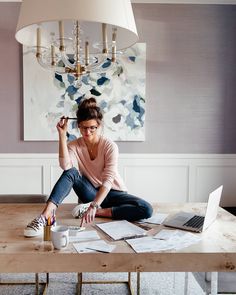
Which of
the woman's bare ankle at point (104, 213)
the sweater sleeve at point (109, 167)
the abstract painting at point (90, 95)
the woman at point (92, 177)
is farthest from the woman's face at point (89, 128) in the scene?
the abstract painting at point (90, 95)

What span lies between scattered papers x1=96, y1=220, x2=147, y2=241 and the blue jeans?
7 centimetres

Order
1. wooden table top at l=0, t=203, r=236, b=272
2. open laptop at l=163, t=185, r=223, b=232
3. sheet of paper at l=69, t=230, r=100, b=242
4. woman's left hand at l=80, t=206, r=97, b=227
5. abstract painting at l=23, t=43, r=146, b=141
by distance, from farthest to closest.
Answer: abstract painting at l=23, t=43, r=146, b=141
woman's left hand at l=80, t=206, r=97, b=227
open laptop at l=163, t=185, r=223, b=232
sheet of paper at l=69, t=230, r=100, b=242
wooden table top at l=0, t=203, r=236, b=272

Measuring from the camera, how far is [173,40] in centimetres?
362

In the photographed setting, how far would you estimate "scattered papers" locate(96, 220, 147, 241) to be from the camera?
1430mm

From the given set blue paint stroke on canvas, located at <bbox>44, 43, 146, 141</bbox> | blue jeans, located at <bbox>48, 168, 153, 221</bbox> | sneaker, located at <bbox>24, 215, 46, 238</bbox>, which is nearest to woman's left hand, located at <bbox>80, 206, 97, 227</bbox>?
blue jeans, located at <bbox>48, 168, 153, 221</bbox>

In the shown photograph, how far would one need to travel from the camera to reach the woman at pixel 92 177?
1.69 m

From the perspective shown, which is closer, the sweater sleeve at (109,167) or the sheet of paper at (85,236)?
the sheet of paper at (85,236)

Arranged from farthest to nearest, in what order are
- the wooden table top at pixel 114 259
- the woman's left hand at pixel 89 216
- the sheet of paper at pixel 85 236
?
1. the woman's left hand at pixel 89 216
2. the sheet of paper at pixel 85 236
3. the wooden table top at pixel 114 259

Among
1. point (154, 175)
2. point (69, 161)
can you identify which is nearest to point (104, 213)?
point (69, 161)

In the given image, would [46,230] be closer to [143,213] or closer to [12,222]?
[12,222]

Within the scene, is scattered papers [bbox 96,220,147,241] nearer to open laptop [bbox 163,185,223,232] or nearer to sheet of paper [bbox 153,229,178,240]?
sheet of paper [bbox 153,229,178,240]

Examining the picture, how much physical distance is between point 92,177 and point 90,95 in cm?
174

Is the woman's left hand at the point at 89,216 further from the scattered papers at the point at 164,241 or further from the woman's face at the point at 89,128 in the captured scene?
the woman's face at the point at 89,128

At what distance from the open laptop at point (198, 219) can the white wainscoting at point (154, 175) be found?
1.96 m
